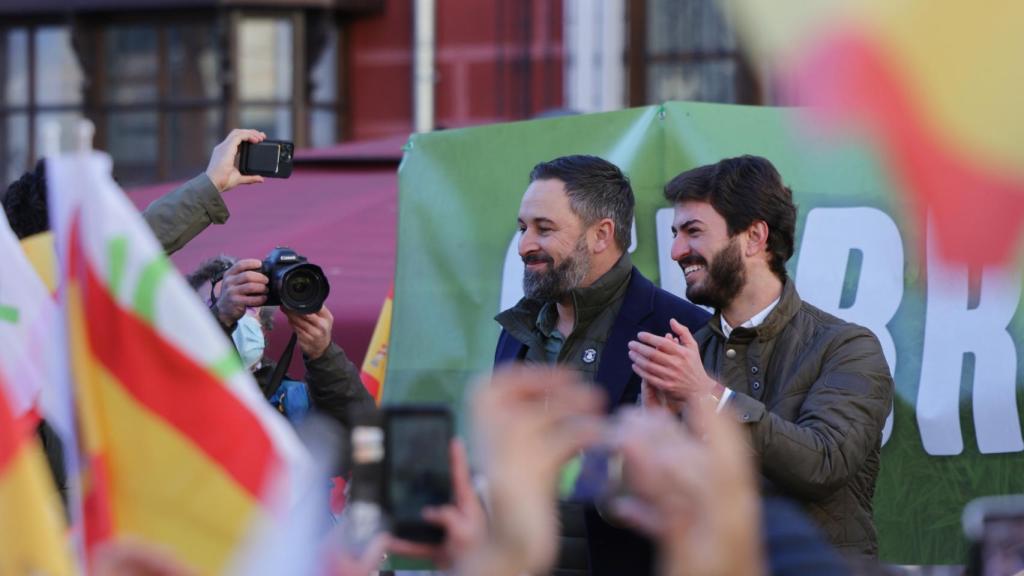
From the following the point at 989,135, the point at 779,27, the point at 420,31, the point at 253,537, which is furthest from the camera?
the point at 420,31

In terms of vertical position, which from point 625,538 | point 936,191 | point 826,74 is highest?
point 826,74

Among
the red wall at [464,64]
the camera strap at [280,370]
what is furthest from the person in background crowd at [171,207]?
the red wall at [464,64]

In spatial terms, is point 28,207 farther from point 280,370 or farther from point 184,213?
point 280,370

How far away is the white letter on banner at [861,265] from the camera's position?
5047mm

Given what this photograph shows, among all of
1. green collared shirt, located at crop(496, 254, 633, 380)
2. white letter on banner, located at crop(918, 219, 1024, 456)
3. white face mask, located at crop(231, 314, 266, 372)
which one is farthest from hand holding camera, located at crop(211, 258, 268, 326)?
white letter on banner, located at crop(918, 219, 1024, 456)

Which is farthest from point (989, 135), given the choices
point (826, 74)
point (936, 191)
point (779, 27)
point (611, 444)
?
point (611, 444)

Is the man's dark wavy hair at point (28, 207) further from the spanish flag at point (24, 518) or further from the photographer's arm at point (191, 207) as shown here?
the spanish flag at point (24, 518)

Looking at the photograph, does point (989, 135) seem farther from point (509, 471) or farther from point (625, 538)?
point (509, 471)

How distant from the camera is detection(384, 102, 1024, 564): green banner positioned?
4.93 m

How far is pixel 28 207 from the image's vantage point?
4.56 m

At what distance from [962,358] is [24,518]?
303cm

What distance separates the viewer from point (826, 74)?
325 centimetres

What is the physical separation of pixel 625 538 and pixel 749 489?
6.67ft

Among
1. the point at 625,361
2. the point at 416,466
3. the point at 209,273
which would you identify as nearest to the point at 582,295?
the point at 625,361
